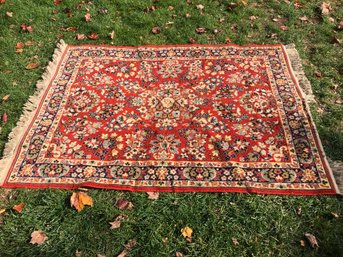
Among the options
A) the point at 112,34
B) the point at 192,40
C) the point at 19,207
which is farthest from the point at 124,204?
the point at 112,34

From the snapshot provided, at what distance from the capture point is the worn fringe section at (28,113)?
11.9 ft

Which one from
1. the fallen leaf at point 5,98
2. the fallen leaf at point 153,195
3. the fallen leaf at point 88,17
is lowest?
the fallen leaf at point 5,98

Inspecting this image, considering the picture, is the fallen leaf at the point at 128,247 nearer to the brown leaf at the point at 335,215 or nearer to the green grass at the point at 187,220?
the green grass at the point at 187,220

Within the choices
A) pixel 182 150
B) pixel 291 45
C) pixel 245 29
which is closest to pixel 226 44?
pixel 245 29

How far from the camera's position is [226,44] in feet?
16.3

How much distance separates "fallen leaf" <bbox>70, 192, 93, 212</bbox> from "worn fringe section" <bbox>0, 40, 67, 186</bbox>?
825mm

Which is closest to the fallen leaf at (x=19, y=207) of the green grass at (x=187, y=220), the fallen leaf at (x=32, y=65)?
the green grass at (x=187, y=220)

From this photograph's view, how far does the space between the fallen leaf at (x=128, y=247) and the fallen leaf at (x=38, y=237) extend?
29.1 inches

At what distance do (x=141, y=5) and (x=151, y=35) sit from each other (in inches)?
32.6

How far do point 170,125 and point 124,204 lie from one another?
1.12 meters

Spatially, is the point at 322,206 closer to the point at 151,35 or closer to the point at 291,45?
the point at 291,45

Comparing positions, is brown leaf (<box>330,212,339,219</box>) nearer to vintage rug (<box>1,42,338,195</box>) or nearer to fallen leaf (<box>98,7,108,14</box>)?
vintage rug (<box>1,42,338,195</box>)

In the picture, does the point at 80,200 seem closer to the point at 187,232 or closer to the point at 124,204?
the point at 124,204

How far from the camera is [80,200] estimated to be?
3.26 m
